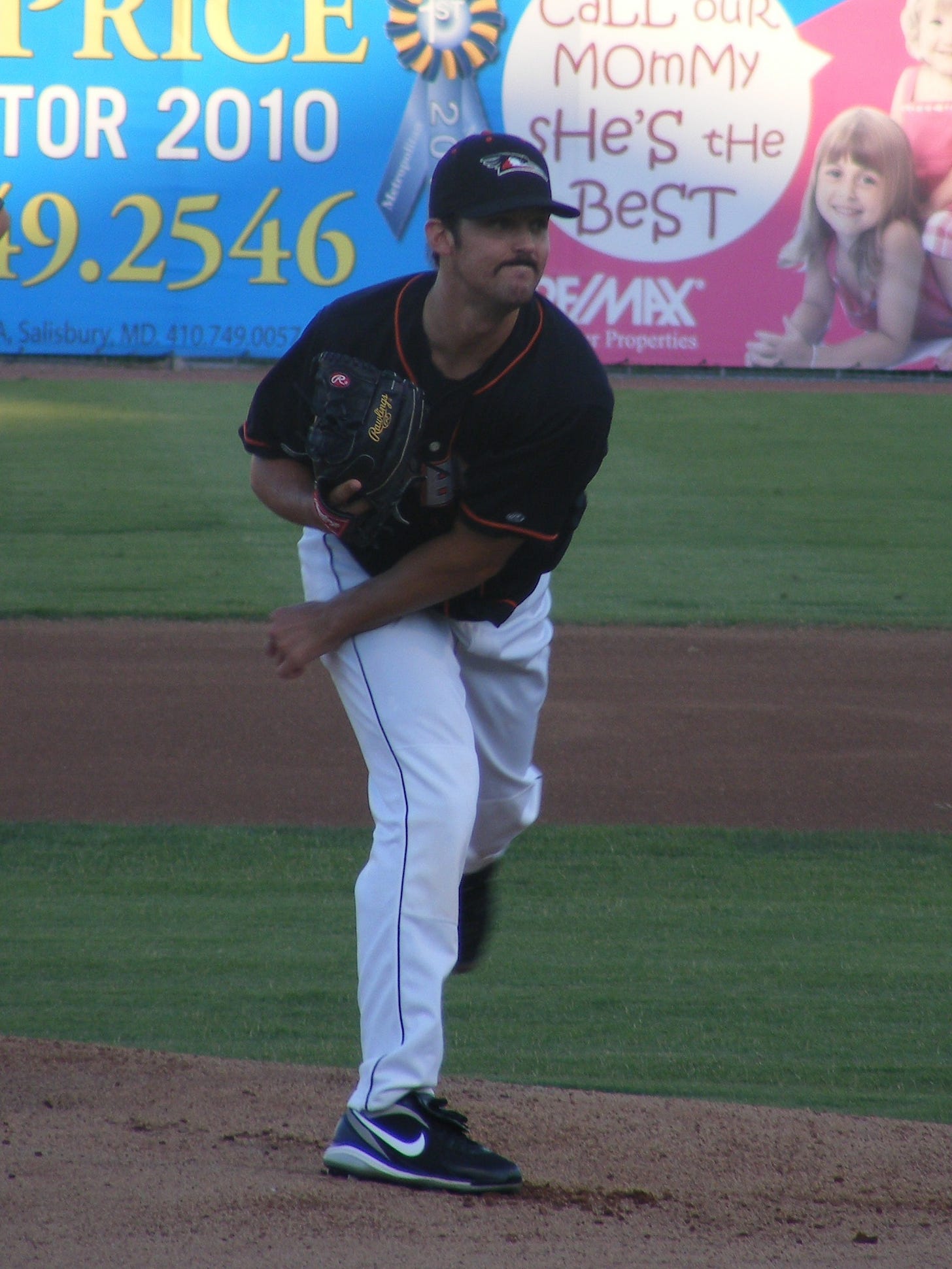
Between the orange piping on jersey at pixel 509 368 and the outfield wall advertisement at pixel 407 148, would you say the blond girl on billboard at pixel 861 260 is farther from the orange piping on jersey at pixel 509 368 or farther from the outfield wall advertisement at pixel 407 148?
the orange piping on jersey at pixel 509 368

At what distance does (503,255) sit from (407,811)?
35.7 inches

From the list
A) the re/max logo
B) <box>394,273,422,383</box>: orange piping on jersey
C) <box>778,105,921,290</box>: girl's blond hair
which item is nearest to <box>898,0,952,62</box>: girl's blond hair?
<box>778,105,921,290</box>: girl's blond hair

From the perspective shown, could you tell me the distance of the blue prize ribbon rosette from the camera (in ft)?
70.2

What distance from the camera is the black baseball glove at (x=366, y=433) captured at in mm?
2646

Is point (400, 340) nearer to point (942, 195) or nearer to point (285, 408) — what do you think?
point (285, 408)

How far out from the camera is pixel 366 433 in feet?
8.67

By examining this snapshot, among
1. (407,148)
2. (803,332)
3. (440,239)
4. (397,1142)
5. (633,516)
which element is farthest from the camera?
(407,148)

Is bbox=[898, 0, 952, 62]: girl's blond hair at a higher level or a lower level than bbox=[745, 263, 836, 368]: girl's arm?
higher

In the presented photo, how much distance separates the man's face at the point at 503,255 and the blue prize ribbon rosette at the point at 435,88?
63.1ft

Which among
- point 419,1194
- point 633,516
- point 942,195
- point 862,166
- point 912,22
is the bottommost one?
point 633,516

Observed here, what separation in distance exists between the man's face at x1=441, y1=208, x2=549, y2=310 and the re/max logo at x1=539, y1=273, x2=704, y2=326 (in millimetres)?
18693

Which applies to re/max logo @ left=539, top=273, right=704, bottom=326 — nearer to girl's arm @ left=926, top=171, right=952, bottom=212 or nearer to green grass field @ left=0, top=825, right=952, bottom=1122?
girl's arm @ left=926, top=171, right=952, bottom=212

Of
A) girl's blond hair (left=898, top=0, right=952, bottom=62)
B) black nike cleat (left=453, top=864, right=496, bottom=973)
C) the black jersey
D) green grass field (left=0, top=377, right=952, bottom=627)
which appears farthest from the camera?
girl's blond hair (left=898, top=0, right=952, bottom=62)

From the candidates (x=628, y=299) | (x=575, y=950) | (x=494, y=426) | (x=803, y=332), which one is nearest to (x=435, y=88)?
(x=628, y=299)
